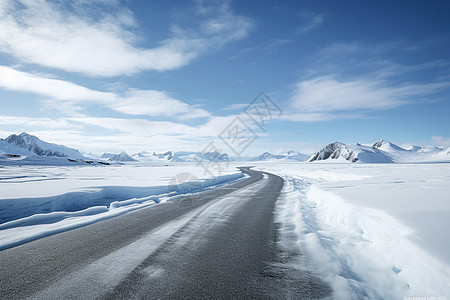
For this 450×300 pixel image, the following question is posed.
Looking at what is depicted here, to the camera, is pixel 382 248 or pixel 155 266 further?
pixel 382 248

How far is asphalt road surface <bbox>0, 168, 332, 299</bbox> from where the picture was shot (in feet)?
9.04

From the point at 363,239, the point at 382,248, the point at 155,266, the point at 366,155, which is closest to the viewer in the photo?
the point at 155,266

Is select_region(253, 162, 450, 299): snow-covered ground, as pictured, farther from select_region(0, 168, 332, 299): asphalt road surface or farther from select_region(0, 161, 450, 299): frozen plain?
select_region(0, 168, 332, 299): asphalt road surface

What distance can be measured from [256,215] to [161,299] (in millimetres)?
5218

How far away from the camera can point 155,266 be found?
11.3 ft

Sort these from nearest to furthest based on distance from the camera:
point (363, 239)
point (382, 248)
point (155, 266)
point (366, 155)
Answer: point (155, 266) → point (382, 248) → point (363, 239) → point (366, 155)

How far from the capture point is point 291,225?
243 inches

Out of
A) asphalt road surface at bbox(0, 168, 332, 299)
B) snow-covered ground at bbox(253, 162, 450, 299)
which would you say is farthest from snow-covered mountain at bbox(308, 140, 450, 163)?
asphalt road surface at bbox(0, 168, 332, 299)

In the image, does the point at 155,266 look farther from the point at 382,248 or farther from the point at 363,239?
the point at 363,239

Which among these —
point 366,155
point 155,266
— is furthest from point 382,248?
point 366,155

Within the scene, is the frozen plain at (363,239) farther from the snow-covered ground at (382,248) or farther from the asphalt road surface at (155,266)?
the asphalt road surface at (155,266)

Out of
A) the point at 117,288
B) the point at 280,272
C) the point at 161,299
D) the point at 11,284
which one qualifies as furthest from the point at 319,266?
the point at 11,284

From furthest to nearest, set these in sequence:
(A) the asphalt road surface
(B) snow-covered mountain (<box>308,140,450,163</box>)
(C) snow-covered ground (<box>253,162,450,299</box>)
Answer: (B) snow-covered mountain (<box>308,140,450,163</box>), (C) snow-covered ground (<box>253,162,450,299</box>), (A) the asphalt road surface

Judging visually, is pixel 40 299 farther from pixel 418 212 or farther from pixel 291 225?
pixel 418 212
